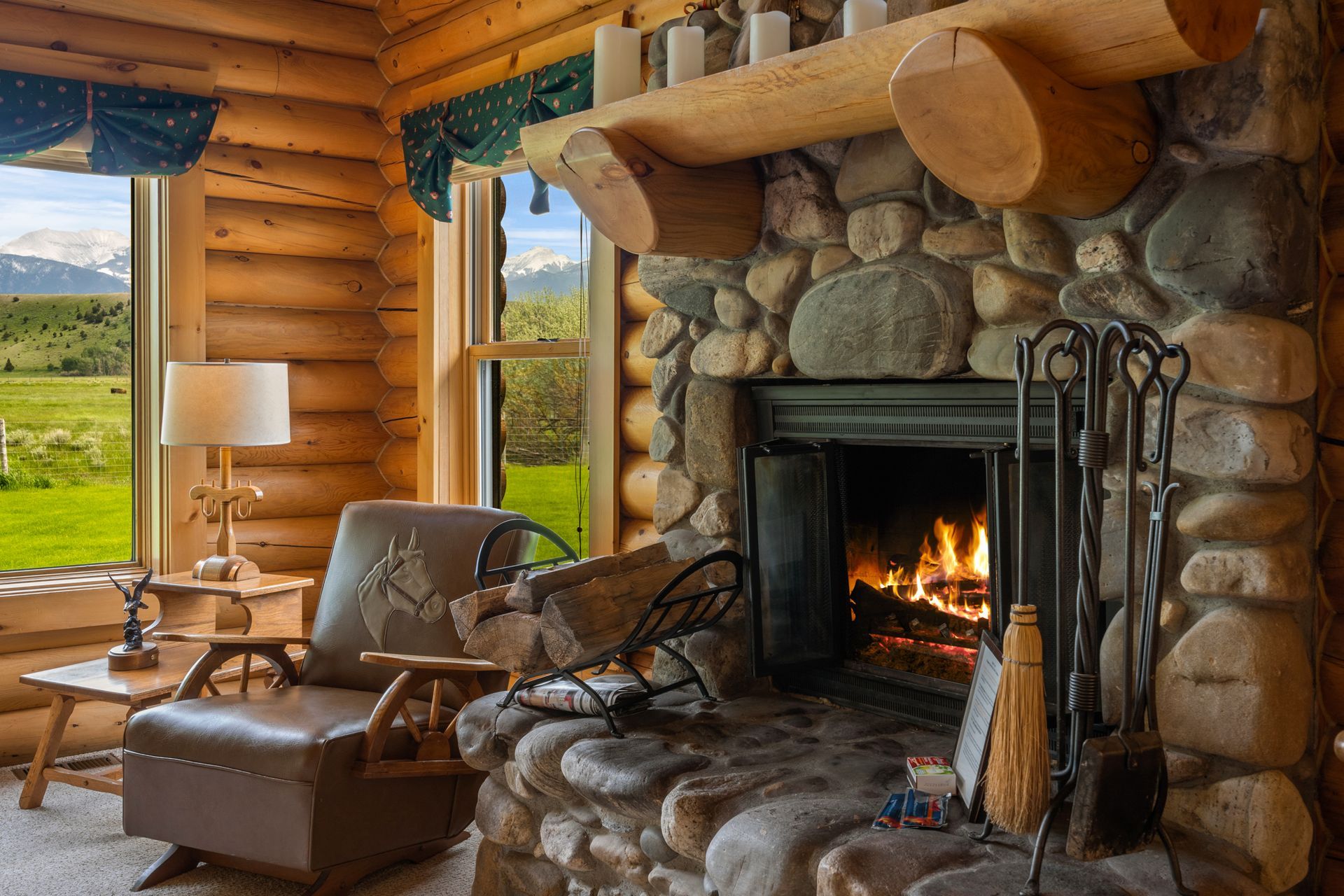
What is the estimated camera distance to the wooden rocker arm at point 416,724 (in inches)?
109

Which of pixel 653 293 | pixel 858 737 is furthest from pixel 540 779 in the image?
pixel 653 293

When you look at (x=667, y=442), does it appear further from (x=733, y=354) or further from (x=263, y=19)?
(x=263, y=19)

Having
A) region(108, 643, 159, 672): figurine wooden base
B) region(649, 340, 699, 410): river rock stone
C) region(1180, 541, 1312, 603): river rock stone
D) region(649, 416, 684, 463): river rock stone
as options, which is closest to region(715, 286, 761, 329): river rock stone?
region(649, 340, 699, 410): river rock stone

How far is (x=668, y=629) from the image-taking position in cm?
266

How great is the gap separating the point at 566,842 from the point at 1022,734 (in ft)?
3.84

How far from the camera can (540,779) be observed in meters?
2.48

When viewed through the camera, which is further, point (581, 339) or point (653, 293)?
point (581, 339)

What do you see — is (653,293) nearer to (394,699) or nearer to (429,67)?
(394,699)

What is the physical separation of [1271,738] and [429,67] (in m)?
3.81

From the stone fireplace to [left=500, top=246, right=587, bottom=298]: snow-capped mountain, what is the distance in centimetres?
102

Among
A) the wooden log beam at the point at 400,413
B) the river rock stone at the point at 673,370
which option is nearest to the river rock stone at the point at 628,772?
the river rock stone at the point at 673,370

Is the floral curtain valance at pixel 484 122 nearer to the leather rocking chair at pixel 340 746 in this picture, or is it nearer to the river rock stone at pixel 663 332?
the river rock stone at pixel 663 332

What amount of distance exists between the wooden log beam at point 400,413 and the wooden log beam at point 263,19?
140 cm

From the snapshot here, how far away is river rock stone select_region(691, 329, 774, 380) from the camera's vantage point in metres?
2.68
